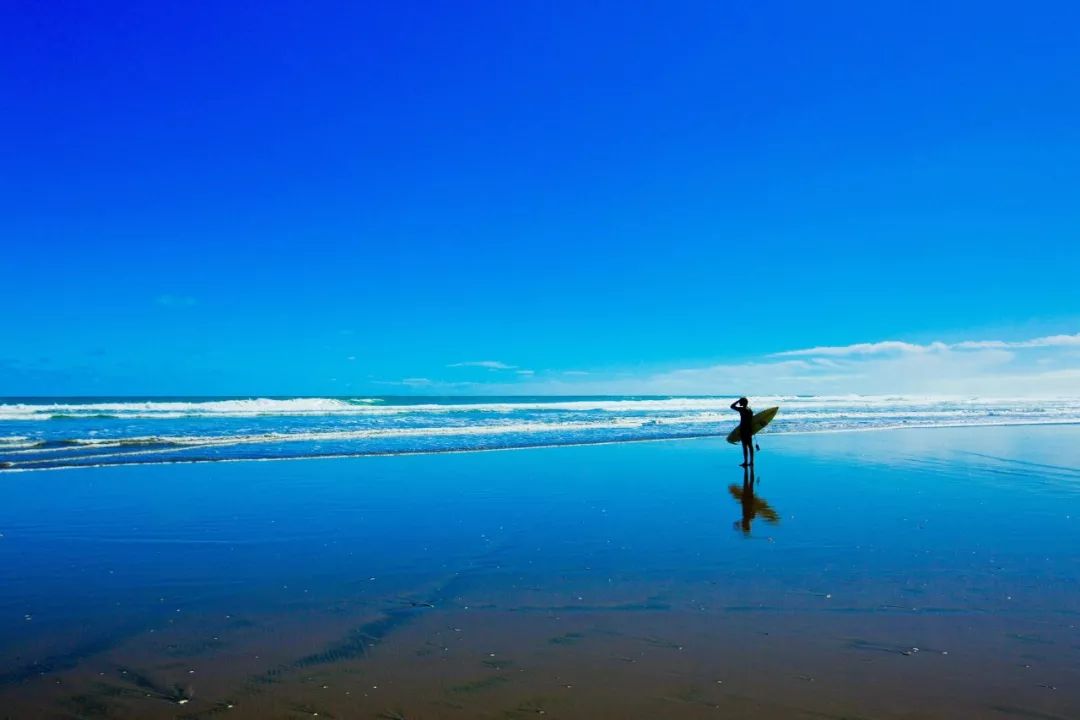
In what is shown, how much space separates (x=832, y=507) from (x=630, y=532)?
3.98 m

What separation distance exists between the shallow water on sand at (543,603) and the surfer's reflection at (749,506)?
0.08m

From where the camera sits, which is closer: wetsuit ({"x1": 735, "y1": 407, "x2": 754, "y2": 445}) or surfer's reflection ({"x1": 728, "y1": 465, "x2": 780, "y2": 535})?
surfer's reflection ({"x1": 728, "y1": 465, "x2": 780, "y2": 535})

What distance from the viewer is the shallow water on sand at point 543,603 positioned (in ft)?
14.6

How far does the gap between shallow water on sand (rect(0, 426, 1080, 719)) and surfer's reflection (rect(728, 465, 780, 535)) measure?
0.27 ft

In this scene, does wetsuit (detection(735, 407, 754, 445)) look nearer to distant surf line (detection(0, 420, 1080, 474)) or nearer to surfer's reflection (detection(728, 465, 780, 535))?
surfer's reflection (detection(728, 465, 780, 535))

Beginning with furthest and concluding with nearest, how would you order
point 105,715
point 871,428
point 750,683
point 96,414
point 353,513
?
1. point 96,414
2. point 871,428
3. point 353,513
4. point 750,683
5. point 105,715

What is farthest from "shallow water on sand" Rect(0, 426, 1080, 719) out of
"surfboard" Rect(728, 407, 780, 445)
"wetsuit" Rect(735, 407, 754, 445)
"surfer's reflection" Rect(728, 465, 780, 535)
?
"surfboard" Rect(728, 407, 780, 445)

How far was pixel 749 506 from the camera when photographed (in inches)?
448

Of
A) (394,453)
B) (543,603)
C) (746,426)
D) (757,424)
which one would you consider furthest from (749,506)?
(394,453)

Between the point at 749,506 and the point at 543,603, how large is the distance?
6142mm

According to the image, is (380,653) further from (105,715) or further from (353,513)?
(353,513)

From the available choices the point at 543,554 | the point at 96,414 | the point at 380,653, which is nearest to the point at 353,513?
the point at 543,554

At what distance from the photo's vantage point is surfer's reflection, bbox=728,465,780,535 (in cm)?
992

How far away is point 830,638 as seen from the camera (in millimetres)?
5328
